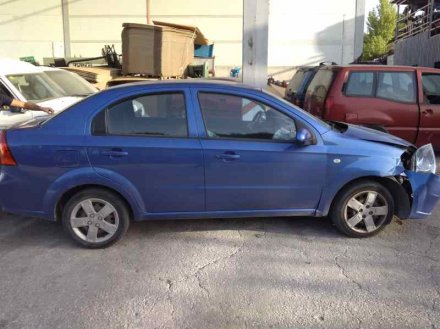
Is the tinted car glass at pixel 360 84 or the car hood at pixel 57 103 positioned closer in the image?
the car hood at pixel 57 103

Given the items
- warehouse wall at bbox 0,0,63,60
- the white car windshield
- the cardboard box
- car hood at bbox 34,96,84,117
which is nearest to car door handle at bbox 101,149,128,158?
car hood at bbox 34,96,84,117

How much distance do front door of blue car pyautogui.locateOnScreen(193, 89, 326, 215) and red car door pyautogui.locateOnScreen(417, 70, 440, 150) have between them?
366cm

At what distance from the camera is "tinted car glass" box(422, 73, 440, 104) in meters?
7.27

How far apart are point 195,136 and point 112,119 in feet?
2.46

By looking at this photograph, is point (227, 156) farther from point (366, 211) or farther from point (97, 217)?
point (366, 211)

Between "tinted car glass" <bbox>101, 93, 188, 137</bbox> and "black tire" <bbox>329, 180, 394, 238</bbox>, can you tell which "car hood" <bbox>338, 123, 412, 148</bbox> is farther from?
"tinted car glass" <bbox>101, 93, 188, 137</bbox>

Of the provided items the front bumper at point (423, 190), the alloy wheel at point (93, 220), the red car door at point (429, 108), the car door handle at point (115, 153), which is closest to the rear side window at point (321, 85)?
the red car door at point (429, 108)

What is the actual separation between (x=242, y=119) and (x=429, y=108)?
4147 mm

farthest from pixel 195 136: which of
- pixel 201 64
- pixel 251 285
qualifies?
pixel 201 64

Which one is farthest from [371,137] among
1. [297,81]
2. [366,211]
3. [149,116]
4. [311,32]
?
[311,32]

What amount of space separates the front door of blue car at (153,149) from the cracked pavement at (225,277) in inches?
20.4

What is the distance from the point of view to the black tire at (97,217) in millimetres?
4211

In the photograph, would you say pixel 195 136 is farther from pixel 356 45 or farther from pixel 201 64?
pixel 356 45

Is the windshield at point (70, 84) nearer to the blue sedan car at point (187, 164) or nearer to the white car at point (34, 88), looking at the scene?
the white car at point (34, 88)
